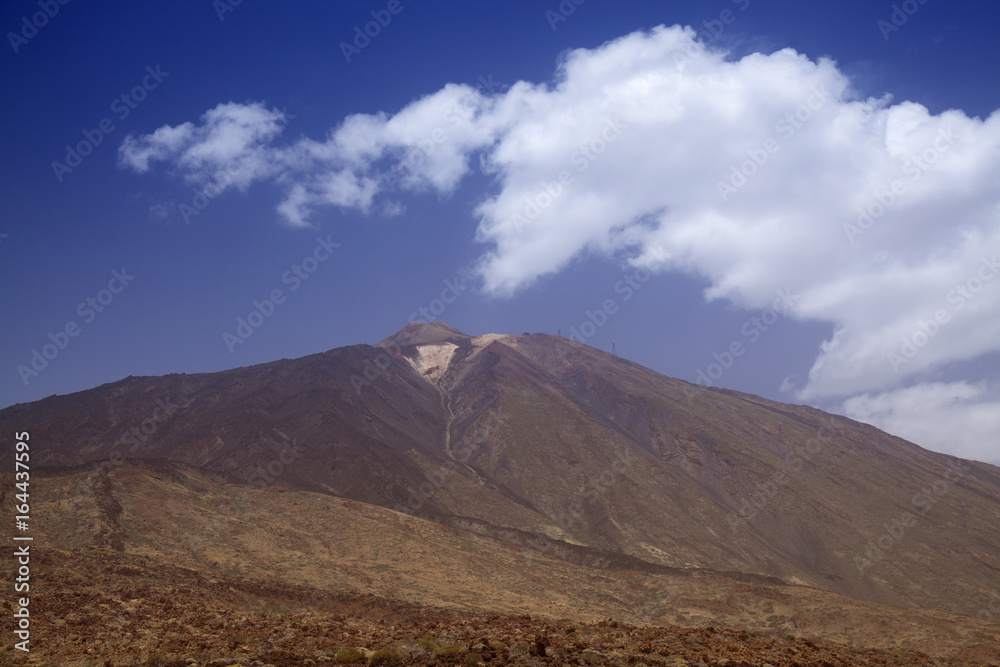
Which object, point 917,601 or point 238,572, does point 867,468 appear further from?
point 238,572

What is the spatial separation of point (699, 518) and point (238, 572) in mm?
58245

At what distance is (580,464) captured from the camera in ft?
281

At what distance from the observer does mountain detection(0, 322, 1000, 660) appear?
65812 millimetres

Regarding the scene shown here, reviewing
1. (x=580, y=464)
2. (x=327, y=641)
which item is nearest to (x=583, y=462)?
(x=580, y=464)

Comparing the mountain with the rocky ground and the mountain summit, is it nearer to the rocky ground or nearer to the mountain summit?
Answer: the mountain summit

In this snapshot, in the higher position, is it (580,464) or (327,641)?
(580,464)

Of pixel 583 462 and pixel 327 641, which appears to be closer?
pixel 327 641

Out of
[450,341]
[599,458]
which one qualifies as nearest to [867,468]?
[599,458]

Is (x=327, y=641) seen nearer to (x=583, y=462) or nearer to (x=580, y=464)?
(x=580, y=464)

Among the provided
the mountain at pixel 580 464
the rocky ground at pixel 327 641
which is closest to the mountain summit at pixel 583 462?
the mountain at pixel 580 464

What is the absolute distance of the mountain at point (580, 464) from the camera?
6581cm

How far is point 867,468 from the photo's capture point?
9775cm

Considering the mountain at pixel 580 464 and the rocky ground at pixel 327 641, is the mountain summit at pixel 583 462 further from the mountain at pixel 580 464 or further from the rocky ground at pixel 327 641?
the rocky ground at pixel 327 641

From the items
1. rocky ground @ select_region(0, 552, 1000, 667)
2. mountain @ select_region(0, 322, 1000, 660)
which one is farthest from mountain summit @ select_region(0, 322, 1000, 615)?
rocky ground @ select_region(0, 552, 1000, 667)
